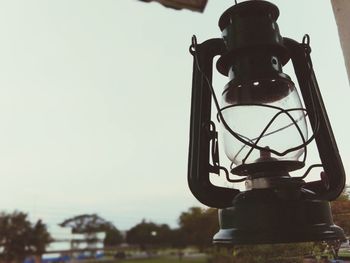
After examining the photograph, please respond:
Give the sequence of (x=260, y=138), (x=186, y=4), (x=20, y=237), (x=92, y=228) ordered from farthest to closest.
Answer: (x=92, y=228)
(x=20, y=237)
(x=186, y=4)
(x=260, y=138)

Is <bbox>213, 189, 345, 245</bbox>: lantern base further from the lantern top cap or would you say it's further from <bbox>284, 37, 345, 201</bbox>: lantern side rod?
the lantern top cap

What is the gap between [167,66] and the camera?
162 cm

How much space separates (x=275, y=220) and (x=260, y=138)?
0.13 meters

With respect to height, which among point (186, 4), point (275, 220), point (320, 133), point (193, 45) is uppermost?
point (186, 4)

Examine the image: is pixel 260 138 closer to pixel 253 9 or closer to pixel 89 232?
pixel 253 9

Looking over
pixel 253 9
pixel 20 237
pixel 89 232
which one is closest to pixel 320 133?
pixel 253 9

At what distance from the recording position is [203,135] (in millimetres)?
385

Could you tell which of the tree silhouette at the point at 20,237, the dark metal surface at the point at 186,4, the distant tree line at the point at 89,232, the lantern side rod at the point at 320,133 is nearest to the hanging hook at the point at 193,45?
the lantern side rod at the point at 320,133

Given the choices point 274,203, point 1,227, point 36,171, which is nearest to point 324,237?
point 274,203

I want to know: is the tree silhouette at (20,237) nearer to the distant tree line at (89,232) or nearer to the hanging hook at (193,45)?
the distant tree line at (89,232)

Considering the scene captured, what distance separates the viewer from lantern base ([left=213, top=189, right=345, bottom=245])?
11.5 inches

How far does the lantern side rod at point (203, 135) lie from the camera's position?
361 millimetres

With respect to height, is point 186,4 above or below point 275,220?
above

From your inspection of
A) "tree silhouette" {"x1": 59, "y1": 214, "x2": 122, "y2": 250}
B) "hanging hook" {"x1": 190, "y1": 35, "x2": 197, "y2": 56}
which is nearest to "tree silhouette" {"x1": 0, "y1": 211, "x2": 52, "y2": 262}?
"tree silhouette" {"x1": 59, "y1": 214, "x2": 122, "y2": 250}
